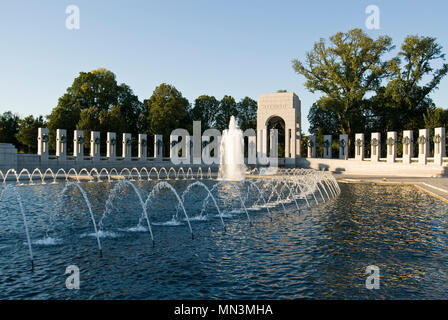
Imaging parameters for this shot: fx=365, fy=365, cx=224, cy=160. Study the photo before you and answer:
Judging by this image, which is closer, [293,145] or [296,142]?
[293,145]

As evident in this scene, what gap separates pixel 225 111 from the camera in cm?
6656

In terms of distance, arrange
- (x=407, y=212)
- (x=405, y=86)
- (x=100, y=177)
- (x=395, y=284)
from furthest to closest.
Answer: (x=405, y=86)
(x=100, y=177)
(x=407, y=212)
(x=395, y=284)

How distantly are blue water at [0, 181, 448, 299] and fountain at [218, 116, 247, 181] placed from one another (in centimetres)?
2002

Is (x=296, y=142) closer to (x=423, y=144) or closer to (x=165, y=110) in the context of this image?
(x=423, y=144)

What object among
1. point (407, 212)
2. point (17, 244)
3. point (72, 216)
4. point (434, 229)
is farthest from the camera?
point (407, 212)

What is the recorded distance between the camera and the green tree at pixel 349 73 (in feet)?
167

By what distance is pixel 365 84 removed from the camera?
5284cm

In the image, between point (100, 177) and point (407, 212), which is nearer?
point (407, 212)

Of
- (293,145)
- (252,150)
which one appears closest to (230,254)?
(252,150)

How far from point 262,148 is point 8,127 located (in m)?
45.9

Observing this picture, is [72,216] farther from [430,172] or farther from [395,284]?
[430,172]

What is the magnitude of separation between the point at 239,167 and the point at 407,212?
21.9 m

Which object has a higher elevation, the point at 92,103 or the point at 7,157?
the point at 92,103

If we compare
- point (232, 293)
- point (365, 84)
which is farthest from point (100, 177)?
point (365, 84)
